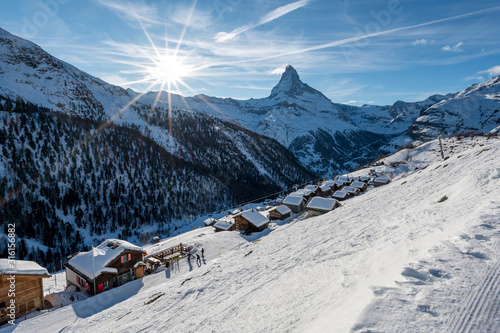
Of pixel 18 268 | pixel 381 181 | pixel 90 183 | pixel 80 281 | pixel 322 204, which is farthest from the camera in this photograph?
pixel 90 183

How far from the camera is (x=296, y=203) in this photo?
6462cm

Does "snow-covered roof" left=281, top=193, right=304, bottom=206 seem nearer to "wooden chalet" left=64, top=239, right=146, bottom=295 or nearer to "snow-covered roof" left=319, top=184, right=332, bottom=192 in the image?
"snow-covered roof" left=319, top=184, right=332, bottom=192

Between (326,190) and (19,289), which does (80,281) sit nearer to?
(19,289)

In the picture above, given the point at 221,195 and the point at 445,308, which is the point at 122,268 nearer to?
the point at 445,308

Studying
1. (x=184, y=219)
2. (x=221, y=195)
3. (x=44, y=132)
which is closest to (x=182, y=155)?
(x=221, y=195)

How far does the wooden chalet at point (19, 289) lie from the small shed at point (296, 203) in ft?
170

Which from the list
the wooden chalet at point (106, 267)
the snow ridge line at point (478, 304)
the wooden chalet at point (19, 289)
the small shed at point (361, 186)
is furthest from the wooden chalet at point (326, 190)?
the snow ridge line at point (478, 304)

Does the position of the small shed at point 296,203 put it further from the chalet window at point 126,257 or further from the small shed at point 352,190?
the chalet window at point 126,257

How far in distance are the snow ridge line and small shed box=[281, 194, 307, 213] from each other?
197ft

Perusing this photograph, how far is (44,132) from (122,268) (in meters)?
130

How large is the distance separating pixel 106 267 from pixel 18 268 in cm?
903

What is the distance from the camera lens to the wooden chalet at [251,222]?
48.4m

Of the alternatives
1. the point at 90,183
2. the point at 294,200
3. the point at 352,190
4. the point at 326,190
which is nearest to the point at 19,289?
the point at 294,200

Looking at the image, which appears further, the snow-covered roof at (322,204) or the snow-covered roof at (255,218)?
the snow-covered roof at (255,218)
